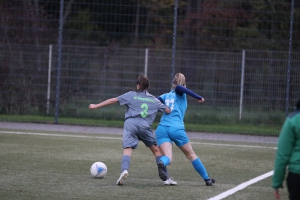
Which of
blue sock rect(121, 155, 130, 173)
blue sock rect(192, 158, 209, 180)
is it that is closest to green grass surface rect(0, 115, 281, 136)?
blue sock rect(192, 158, 209, 180)

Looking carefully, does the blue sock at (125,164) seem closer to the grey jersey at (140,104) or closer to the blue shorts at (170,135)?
the blue shorts at (170,135)

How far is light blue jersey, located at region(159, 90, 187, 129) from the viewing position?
10281mm

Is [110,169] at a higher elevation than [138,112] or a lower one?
lower

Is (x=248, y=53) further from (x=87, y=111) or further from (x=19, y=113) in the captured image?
(x=19, y=113)

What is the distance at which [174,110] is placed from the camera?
10.3 meters

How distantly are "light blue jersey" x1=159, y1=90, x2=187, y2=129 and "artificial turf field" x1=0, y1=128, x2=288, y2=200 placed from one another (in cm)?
98

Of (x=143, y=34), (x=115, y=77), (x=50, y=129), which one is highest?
(x=143, y=34)

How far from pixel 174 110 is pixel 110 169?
2248mm

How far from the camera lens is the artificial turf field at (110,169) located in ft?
30.3

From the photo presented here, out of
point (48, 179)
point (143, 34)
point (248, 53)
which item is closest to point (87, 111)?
point (143, 34)

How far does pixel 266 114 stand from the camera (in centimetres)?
2031

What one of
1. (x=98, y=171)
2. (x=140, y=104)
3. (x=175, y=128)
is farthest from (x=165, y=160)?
(x=98, y=171)

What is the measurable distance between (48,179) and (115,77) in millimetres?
11236

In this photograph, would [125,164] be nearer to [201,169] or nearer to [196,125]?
[201,169]
